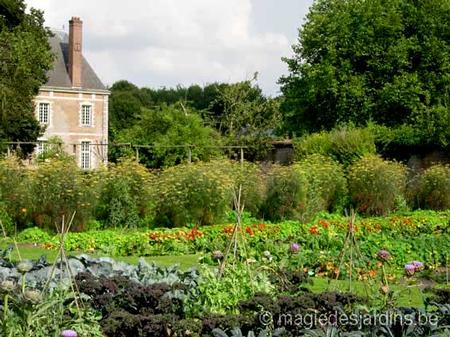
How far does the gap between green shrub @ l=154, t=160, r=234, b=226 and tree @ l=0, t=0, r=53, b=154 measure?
1179 centimetres

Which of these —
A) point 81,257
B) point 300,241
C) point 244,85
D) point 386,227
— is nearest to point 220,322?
point 81,257

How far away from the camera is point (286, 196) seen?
16.6m

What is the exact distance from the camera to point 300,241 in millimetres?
11297

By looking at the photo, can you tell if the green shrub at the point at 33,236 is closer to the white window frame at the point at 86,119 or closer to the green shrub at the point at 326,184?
the green shrub at the point at 326,184

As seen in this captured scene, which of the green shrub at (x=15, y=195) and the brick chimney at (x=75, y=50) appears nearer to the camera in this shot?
the green shrub at (x=15, y=195)

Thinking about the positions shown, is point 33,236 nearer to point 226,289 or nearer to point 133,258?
point 133,258

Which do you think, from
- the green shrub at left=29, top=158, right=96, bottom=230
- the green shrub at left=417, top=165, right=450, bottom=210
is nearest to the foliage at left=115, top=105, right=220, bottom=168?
the green shrub at left=417, top=165, right=450, bottom=210

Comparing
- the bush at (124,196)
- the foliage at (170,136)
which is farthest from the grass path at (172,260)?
the foliage at (170,136)

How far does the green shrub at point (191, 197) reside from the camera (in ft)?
49.4

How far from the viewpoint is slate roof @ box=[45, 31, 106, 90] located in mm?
45156

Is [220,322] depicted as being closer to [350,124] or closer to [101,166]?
[101,166]

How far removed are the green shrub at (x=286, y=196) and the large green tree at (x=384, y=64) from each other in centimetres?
1243

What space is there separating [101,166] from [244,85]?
882 inches

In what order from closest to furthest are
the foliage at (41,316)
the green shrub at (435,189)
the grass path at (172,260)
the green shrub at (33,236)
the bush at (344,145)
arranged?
the foliage at (41,316) → the grass path at (172,260) → the green shrub at (33,236) → the green shrub at (435,189) → the bush at (344,145)
